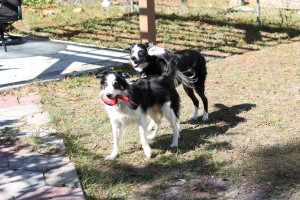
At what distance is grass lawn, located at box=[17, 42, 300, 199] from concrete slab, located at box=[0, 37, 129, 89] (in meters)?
0.48

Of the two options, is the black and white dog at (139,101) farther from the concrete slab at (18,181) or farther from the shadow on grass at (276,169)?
the shadow on grass at (276,169)

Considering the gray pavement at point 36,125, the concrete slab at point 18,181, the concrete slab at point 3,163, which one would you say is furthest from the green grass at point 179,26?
the concrete slab at point 18,181

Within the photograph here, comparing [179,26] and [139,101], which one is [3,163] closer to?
[139,101]

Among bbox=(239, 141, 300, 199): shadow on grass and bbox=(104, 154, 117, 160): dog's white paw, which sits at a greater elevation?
bbox=(104, 154, 117, 160): dog's white paw

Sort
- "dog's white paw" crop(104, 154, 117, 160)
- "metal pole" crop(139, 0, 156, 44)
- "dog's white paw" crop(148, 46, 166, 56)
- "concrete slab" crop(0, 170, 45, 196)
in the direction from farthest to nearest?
"metal pole" crop(139, 0, 156, 44) < "dog's white paw" crop(148, 46, 166, 56) < "dog's white paw" crop(104, 154, 117, 160) < "concrete slab" crop(0, 170, 45, 196)

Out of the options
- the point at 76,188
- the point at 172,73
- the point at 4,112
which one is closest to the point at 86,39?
the point at 4,112

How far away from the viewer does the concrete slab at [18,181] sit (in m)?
Result: 3.56

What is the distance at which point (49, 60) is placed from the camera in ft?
26.7

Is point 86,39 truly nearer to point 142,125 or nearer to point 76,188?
point 142,125

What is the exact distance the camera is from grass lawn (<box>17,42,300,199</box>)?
3697 mm

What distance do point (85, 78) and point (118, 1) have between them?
737cm

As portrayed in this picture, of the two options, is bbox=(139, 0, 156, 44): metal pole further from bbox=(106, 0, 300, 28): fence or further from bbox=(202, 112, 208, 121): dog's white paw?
bbox=(106, 0, 300, 28): fence

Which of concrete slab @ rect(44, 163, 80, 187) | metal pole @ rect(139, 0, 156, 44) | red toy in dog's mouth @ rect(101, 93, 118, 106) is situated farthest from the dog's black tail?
metal pole @ rect(139, 0, 156, 44)

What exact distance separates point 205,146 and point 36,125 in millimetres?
1978
